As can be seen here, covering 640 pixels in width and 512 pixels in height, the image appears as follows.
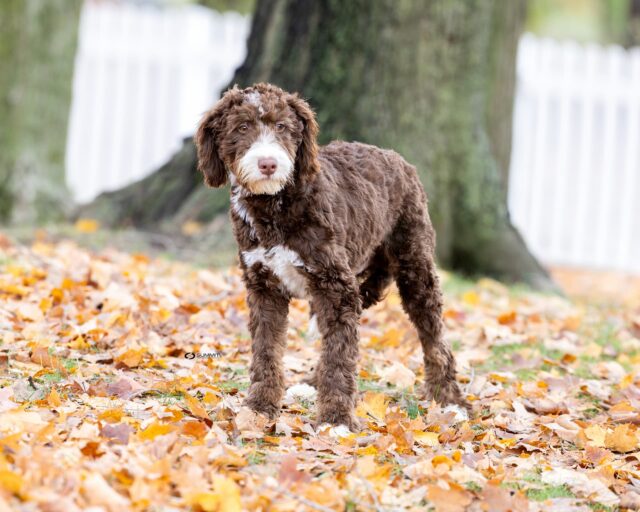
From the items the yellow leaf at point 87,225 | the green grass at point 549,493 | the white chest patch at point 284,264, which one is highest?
the white chest patch at point 284,264

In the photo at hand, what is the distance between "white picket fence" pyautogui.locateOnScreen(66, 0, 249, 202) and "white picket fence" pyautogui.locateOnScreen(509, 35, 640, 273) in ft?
14.5

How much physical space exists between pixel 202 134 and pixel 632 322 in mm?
4837

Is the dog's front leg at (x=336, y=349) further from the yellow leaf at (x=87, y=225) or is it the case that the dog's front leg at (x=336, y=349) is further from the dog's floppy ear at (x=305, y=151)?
the yellow leaf at (x=87, y=225)

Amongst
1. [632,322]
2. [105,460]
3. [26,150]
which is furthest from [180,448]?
[26,150]

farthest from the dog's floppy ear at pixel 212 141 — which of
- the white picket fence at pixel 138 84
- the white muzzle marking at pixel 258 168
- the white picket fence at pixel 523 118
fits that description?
the white picket fence at pixel 138 84

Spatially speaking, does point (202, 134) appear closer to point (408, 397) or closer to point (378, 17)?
point (408, 397)

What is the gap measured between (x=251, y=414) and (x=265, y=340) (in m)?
0.46

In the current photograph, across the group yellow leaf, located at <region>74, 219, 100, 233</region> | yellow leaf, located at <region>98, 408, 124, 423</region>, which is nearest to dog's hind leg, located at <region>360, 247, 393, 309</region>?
yellow leaf, located at <region>98, 408, 124, 423</region>

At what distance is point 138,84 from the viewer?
13.8 m

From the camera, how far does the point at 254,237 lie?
458 cm

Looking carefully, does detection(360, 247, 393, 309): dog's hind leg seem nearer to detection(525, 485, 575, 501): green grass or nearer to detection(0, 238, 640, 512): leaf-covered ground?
detection(0, 238, 640, 512): leaf-covered ground

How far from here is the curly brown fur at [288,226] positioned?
14.2 ft

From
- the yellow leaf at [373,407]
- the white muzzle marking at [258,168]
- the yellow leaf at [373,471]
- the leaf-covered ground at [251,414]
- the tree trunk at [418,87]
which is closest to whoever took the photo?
the leaf-covered ground at [251,414]

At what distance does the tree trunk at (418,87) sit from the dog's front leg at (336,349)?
4540 mm
